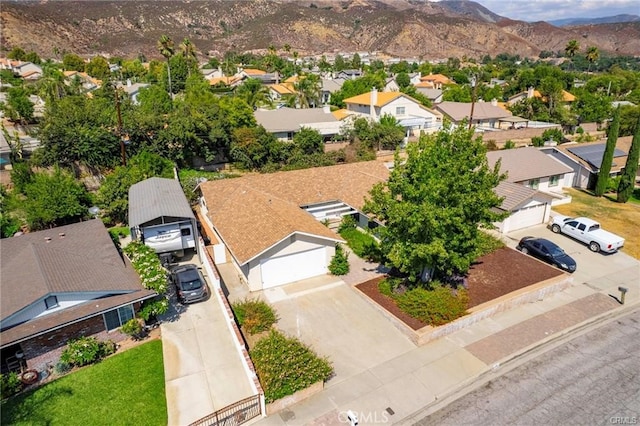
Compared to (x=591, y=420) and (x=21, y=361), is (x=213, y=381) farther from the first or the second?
(x=591, y=420)

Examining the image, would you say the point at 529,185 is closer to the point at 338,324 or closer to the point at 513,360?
the point at 513,360

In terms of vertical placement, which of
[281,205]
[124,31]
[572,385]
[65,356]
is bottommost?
[572,385]

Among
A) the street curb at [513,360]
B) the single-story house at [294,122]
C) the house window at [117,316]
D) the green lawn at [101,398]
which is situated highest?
the single-story house at [294,122]

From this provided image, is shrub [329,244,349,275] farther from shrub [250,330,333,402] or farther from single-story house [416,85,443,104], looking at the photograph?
single-story house [416,85,443,104]

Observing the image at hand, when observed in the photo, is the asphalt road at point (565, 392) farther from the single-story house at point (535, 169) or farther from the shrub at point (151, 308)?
the single-story house at point (535, 169)

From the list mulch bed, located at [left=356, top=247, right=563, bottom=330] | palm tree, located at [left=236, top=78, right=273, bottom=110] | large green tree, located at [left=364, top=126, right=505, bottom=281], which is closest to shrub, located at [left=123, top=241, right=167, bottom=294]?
mulch bed, located at [left=356, top=247, right=563, bottom=330]

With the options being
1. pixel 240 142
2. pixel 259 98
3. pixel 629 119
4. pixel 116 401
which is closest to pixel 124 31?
pixel 259 98

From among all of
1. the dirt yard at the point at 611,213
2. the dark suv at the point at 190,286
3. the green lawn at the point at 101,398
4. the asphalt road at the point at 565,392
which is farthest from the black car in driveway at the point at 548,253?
the green lawn at the point at 101,398
